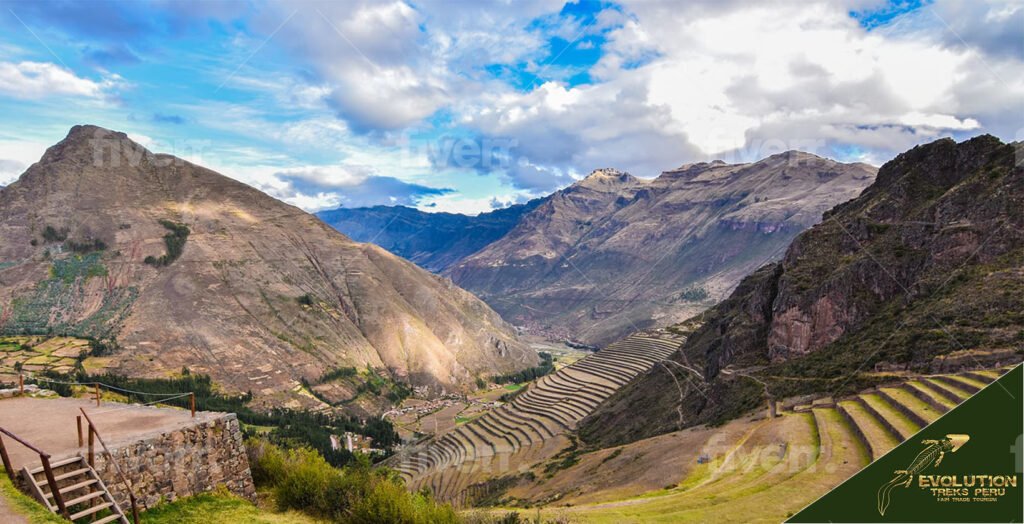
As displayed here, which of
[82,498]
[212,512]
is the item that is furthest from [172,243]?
[82,498]

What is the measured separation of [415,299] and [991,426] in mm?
161597

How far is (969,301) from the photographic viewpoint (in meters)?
33.6

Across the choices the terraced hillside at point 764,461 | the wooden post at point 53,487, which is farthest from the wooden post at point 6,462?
the terraced hillside at point 764,461

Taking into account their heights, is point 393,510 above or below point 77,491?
below

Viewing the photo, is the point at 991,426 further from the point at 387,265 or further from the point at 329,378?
the point at 387,265

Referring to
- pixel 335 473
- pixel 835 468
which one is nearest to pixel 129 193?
pixel 335 473

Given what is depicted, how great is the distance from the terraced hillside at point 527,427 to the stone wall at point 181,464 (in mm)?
40004

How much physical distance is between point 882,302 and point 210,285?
14145cm

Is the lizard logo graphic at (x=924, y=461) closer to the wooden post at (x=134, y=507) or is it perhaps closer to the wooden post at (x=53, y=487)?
the wooden post at (x=134, y=507)

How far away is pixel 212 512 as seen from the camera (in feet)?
48.4

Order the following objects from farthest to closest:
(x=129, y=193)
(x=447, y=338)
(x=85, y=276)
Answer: (x=447, y=338), (x=129, y=193), (x=85, y=276)

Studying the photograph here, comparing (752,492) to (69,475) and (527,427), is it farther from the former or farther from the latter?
(527,427)

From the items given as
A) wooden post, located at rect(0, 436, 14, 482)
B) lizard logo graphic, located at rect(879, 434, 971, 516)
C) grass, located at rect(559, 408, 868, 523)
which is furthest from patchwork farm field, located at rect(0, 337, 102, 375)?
lizard logo graphic, located at rect(879, 434, 971, 516)

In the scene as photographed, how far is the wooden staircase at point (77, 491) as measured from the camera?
11.5m
